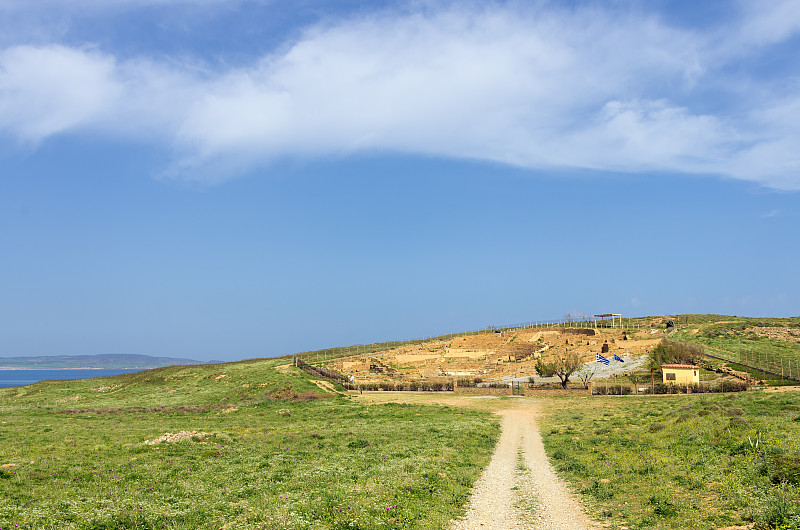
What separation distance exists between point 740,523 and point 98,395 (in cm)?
6379

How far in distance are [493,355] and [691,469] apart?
2778 inches

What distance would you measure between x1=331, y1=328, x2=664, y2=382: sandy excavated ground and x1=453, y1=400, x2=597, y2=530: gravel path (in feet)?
153

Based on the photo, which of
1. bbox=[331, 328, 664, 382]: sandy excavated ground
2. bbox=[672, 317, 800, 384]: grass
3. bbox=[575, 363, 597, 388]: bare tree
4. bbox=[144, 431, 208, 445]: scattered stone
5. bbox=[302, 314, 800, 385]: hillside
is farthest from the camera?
bbox=[331, 328, 664, 382]: sandy excavated ground

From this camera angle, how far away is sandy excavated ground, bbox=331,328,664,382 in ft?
236

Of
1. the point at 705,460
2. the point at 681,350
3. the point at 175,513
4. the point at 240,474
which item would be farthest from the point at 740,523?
the point at 681,350

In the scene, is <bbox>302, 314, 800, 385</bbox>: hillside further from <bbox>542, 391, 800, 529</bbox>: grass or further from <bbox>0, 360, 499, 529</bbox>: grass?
<bbox>542, 391, 800, 529</bbox>: grass

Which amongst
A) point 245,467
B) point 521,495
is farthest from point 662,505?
point 245,467

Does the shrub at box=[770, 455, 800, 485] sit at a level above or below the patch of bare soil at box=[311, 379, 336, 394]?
above

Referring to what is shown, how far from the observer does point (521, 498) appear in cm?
1479

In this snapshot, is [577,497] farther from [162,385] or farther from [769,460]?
[162,385]

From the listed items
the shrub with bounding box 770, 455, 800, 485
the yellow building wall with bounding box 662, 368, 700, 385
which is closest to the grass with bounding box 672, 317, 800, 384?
the yellow building wall with bounding box 662, 368, 700, 385

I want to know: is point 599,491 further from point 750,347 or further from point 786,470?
point 750,347

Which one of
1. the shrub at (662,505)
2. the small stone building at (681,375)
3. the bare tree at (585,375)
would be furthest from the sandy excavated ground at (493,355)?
the shrub at (662,505)

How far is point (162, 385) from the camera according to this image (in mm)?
61750
